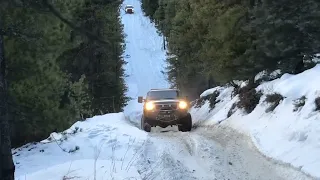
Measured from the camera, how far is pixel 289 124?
1275cm

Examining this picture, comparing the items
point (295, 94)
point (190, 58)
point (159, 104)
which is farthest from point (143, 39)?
point (295, 94)

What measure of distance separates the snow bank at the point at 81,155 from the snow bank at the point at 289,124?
348cm

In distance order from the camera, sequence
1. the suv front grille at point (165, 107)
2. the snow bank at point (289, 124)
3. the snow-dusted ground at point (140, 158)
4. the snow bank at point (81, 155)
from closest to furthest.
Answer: the snow bank at point (81, 155) → the snow-dusted ground at point (140, 158) → the snow bank at point (289, 124) → the suv front grille at point (165, 107)

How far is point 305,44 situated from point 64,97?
893cm

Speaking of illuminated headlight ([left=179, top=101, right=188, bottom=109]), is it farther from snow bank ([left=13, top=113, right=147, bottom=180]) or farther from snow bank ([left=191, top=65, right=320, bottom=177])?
snow bank ([left=13, top=113, right=147, bottom=180])

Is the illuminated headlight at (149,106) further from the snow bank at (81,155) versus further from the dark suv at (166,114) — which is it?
the snow bank at (81,155)

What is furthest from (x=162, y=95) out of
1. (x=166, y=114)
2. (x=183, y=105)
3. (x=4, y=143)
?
(x=4, y=143)

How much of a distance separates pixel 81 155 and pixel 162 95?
9510 millimetres

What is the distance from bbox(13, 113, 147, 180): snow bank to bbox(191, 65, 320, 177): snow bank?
137 inches

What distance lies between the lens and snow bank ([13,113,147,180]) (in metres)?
9.12

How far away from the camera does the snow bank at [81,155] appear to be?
9125 millimetres

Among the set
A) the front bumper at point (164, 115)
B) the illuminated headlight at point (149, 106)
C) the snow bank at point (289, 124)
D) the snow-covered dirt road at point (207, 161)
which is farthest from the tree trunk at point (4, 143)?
the illuminated headlight at point (149, 106)

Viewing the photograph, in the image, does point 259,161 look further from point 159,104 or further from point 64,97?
point 159,104

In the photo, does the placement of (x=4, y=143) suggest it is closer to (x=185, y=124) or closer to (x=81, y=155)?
(x=81, y=155)
